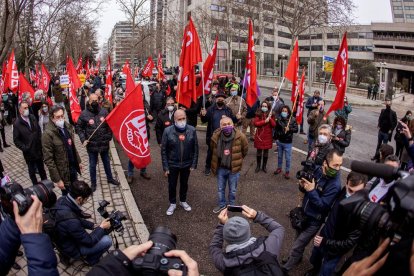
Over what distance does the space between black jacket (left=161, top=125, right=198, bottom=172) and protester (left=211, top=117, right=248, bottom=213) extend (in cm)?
45

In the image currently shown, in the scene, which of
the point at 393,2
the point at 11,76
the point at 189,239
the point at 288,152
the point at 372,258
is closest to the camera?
the point at 372,258

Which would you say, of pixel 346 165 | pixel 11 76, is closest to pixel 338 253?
pixel 346 165

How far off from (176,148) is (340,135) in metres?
3.53

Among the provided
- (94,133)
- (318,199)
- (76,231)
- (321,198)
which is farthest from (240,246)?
(94,133)

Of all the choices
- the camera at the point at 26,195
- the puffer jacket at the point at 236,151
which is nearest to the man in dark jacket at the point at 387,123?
the puffer jacket at the point at 236,151

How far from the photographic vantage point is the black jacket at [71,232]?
141 inches

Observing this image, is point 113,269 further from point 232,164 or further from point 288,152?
point 288,152

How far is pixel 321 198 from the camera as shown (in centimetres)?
399

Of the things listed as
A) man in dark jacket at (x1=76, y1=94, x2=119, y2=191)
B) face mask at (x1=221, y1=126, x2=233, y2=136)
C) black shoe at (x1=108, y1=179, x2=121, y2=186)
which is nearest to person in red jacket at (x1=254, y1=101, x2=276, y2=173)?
face mask at (x1=221, y1=126, x2=233, y2=136)

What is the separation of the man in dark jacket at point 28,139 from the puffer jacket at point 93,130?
81 cm

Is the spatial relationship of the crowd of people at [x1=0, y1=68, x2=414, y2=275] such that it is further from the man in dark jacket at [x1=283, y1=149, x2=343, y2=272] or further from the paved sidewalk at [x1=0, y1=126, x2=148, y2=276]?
the paved sidewalk at [x1=0, y1=126, x2=148, y2=276]

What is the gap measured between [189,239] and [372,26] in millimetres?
73896

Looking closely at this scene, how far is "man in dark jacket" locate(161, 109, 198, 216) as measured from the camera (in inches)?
229

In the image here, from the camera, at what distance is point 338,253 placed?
338 cm
